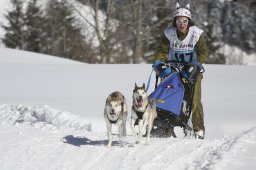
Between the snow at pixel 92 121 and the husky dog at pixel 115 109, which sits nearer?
the snow at pixel 92 121

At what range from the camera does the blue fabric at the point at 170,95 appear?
7293mm

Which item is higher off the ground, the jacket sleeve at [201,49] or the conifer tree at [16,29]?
the conifer tree at [16,29]

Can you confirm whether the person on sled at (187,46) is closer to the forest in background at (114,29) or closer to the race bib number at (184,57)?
the race bib number at (184,57)

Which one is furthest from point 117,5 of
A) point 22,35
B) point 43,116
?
point 43,116

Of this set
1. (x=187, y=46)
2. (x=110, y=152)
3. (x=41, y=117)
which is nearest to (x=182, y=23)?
(x=187, y=46)

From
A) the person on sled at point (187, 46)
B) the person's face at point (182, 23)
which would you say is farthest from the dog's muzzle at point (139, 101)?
the person's face at point (182, 23)

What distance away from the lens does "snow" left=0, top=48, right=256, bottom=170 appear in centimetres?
630

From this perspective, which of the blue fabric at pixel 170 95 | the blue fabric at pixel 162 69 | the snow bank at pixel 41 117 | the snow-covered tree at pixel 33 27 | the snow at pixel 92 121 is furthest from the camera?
the snow-covered tree at pixel 33 27

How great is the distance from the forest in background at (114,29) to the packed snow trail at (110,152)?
1986 centimetres

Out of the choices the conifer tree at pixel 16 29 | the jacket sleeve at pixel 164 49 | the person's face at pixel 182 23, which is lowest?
the jacket sleeve at pixel 164 49

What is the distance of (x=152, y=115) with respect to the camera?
7.02m

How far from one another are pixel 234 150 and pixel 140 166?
1.14 m

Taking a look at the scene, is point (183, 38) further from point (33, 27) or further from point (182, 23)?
point (33, 27)

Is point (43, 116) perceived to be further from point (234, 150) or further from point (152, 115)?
point (234, 150)
